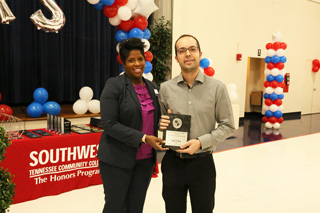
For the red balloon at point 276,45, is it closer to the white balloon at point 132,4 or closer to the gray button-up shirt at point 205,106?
the white balloon at point 132,4

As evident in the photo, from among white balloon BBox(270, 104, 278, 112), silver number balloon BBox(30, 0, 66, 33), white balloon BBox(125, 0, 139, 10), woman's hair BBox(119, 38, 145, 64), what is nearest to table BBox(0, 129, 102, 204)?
silver number balloon BBox(30, 0, 66, 33)

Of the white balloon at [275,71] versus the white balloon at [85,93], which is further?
the white balloon at [275,71]

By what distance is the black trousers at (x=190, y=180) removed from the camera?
5.92 ft

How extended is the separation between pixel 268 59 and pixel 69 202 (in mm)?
6576

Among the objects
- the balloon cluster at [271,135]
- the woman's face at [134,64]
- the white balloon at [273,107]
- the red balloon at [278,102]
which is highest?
the woman's face at [134,64]

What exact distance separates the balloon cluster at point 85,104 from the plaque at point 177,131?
3707mm

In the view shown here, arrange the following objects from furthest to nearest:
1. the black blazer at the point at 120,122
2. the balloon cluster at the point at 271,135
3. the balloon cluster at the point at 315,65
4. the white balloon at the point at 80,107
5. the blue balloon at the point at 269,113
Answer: the balloon cluster at the point at 315,65 → the blue balloon at the point at 269,113 → the balloon cluster at the point at 271,135 → the white balloon at the point at 80,107 → the black blazer at the point at 120,122

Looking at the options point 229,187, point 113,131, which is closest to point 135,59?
point 113,131

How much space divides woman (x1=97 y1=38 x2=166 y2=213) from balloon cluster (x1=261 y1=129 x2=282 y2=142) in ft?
16.9

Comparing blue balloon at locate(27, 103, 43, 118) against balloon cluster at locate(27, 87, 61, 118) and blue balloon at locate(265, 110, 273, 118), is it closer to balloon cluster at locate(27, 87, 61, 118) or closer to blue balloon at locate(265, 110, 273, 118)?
balloon cluster at locate(27, 87, 61, 118)

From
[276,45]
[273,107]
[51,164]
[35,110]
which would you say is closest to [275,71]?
[276,45]

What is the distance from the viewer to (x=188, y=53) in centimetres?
171

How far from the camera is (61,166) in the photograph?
3.25 m

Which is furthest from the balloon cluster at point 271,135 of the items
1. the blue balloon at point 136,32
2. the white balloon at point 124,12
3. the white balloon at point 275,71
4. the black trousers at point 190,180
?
the black trousers at point 190,180
